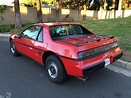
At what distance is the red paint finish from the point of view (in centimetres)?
351

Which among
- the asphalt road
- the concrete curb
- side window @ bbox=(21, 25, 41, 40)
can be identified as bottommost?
the asphalt road

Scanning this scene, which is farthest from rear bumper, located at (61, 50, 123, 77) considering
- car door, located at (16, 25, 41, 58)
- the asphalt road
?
car door, located at (16, 25, 41, 58)

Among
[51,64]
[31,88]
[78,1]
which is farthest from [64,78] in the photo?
[78,1]

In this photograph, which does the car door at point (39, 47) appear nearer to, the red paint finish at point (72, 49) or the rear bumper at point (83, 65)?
the red paint finish at point (72, 49)

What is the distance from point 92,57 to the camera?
12.0ft

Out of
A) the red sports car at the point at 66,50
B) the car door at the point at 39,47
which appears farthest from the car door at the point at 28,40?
the car door at the point at 39,47

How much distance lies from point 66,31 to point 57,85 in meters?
1.60

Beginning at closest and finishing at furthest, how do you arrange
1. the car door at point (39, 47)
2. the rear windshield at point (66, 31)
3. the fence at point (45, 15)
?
the car door at point (39, 47) < the rear windshield at point (66, 31) < the fence at point (45, 15)

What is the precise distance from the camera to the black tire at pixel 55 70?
3.81m

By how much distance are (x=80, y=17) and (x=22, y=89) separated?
24282mm

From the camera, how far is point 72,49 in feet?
11.7

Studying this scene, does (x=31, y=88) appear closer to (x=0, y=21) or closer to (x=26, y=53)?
(x=26, y=53)

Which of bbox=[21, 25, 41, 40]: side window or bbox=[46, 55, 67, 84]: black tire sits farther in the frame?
bbox=[21, 25, 41, 40]: side window

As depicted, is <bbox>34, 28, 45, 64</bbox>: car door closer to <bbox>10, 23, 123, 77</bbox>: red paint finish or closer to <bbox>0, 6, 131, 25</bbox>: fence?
<bbox>10, 23, 123, 77</bbox>: red paint finish
